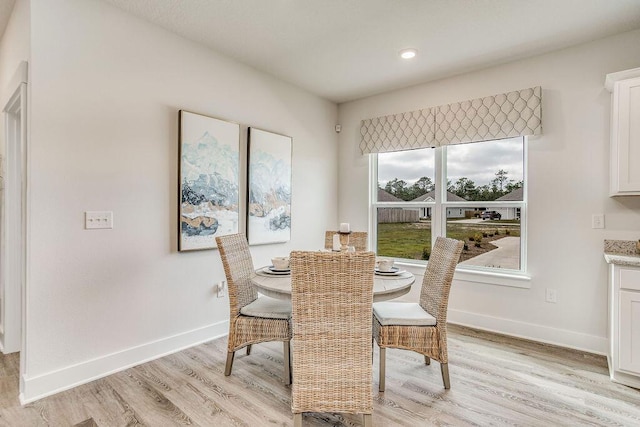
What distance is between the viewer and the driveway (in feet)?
11.0

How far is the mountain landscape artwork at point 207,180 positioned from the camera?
112 inches

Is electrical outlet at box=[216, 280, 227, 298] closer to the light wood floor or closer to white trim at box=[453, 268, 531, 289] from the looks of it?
the light wood floor

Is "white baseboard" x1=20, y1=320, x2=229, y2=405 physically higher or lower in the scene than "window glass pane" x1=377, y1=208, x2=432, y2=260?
lower

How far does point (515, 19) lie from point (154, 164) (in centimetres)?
301

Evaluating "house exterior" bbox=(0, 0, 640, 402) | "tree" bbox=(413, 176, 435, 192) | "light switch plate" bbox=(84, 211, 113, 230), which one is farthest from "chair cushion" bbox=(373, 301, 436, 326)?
"light switch plate" bbox=(84, 211, 113, 230)

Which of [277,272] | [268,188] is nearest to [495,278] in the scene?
[277,272]

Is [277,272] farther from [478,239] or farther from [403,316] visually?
[478,239]

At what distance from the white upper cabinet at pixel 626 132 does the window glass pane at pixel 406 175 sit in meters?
1.64

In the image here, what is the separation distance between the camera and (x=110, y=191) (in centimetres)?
243

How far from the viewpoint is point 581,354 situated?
284cm

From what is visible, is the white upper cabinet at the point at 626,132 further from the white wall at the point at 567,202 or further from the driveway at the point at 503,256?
the driveway at the point at 503,256

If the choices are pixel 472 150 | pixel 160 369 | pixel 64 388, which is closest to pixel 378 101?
pixel 472 150

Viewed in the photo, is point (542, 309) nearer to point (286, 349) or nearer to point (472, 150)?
point (472, 150)

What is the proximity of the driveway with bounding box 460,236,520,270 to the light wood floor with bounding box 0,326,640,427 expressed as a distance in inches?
36.4
